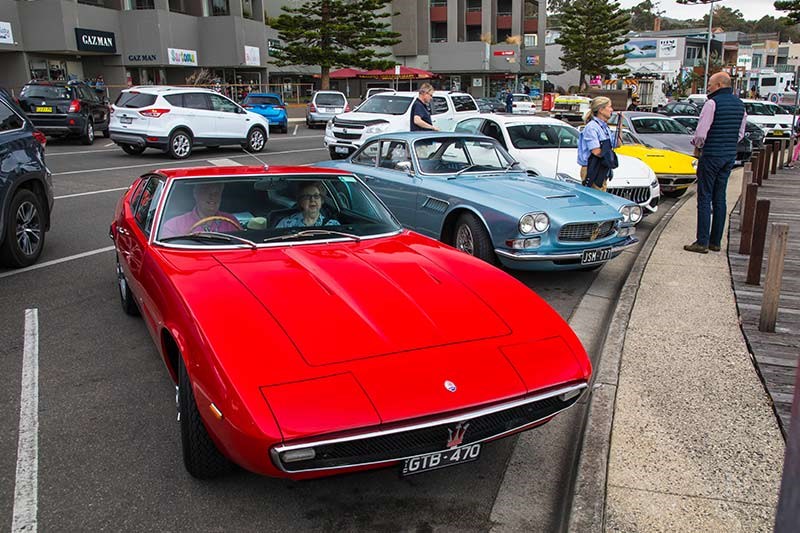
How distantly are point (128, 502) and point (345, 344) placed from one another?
4.19 feet

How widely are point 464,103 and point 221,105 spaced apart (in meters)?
6.98

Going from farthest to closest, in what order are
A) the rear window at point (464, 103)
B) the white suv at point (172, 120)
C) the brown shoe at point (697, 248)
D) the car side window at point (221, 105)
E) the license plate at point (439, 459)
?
1. the rear window at point (464, 103)
2. the car side window at point (221, 105)
3. the white suv at point (172, 120)
4. the brown shoe at point (697, 248)
5. the license plate at point (439, 459)

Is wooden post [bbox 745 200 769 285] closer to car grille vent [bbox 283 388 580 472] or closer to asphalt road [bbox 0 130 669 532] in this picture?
asphalt road [bbox 0 130 669 532]

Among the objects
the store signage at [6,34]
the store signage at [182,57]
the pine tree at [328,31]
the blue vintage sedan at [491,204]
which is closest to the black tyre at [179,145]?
the blue vintage sedan at [491,204]

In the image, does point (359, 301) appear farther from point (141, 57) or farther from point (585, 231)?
point (141, 57)

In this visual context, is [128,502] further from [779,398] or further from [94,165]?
[94,165]

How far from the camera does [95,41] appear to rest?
3475 cm

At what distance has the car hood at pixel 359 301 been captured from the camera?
3.06m

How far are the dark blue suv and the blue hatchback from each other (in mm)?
21315

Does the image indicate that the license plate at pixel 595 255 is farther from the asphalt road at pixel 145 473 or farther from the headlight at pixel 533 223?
the asphalt road at pixel 145 473

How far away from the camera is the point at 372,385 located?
2797 mm

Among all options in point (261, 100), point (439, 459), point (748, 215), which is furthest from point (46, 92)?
point (439, 459)

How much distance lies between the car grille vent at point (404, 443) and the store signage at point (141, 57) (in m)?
38.6

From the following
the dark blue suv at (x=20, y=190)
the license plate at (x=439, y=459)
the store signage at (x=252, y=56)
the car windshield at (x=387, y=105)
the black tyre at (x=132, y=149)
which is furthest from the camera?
the store signage at (x=252, y=56)
